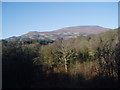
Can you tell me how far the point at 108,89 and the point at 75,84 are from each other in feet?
5.67

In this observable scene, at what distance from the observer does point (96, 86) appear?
5402 mm

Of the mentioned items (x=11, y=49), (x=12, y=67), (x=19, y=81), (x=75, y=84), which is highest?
(x=11, y=49)

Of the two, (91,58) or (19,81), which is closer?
(19,81)

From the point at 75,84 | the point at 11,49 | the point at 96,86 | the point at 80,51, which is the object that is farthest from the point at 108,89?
the point at 80,51

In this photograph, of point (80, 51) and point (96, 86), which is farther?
point (80, 51)

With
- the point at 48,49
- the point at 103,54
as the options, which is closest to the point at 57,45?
the point at 48,49

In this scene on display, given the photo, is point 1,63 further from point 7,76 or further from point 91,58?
point 91,58

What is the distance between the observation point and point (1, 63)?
4262mm

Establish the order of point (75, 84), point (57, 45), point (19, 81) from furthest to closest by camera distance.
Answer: point (57, 45) → point (75, 84) → point (19, 81)

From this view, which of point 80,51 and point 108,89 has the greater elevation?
point 80,51

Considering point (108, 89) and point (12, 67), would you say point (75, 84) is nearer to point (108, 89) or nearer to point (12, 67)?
point (108, 89)

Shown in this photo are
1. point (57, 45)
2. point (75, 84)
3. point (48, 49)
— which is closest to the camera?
point (75, 84)

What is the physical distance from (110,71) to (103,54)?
0.53 meters

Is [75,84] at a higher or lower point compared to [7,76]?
lower
